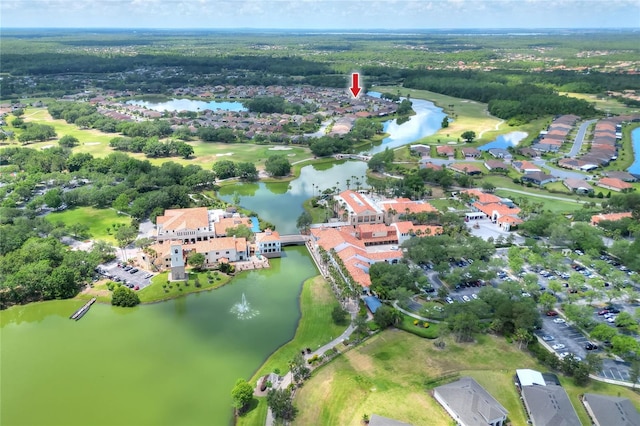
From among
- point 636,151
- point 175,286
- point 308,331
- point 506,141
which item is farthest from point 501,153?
point 175,286

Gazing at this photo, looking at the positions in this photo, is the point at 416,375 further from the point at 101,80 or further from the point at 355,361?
the point at 101,80

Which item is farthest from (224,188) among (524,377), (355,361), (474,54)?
(474,54)

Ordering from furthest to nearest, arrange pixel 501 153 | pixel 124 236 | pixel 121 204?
pixel 501 153, pixel 121 204, pixel 124 236

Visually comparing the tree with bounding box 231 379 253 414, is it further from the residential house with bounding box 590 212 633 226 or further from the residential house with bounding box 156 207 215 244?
the residential house with bounding box 590 212 633 226

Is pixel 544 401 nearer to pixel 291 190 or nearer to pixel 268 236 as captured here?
pixel 268 236

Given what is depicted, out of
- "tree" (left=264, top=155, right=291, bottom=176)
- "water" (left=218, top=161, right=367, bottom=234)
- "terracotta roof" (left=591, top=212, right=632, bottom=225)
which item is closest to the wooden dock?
"water" (left=218, top=161, right=367, bottom=234)

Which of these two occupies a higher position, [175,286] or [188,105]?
[188,105]

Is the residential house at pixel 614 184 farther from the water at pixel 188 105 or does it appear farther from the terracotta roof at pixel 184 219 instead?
the water at pixel 188 105
